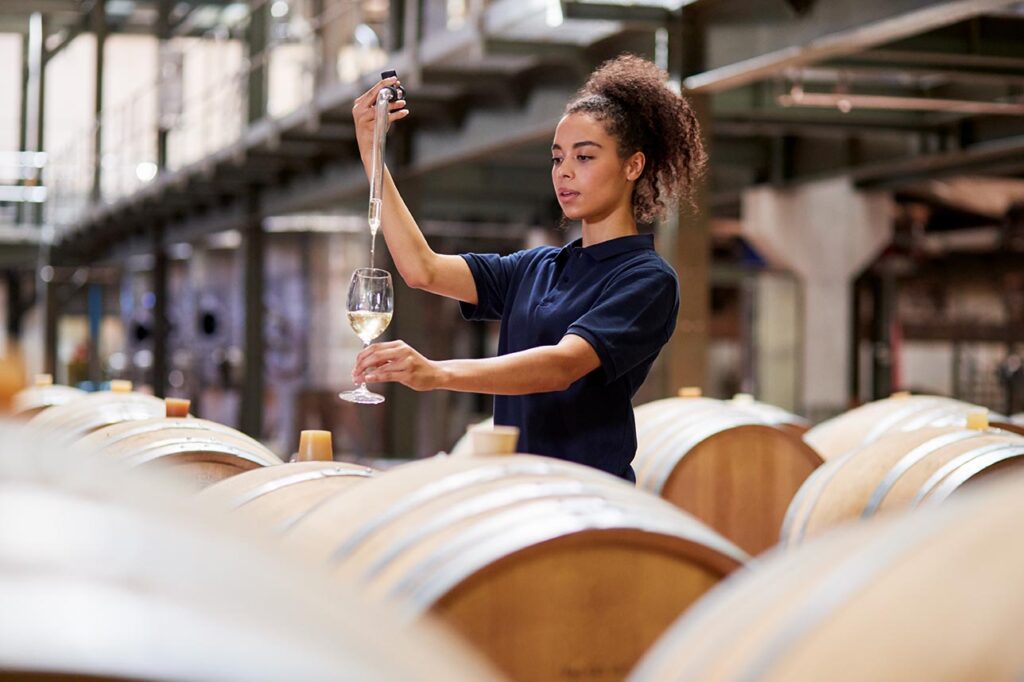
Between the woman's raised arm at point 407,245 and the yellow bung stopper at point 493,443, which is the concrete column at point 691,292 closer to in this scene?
the woman's raised arm at point 407,245

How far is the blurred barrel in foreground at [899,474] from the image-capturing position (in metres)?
3.35

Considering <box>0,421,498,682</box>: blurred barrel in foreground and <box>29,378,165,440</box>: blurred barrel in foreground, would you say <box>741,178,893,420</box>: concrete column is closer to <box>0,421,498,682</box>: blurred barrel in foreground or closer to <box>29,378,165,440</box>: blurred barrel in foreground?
<box>29,378,165,440</box>: blurred barrel in foreground

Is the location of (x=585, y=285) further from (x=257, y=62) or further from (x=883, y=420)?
(x=257, y=62)

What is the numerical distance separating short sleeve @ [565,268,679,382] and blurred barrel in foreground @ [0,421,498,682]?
1.60 metres

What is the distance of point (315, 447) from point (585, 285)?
654 mm

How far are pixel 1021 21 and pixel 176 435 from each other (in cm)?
623

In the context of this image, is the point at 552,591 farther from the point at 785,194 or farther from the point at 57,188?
the point at 57,188

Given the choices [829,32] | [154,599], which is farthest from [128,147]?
[154,599]

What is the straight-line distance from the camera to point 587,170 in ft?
9.84

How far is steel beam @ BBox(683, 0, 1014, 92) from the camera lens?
618cm

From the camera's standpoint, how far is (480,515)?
6.06ft

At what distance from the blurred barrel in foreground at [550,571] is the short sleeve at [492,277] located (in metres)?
1.41

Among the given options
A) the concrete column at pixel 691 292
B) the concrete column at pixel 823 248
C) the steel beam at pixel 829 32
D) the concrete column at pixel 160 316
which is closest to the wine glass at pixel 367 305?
the steel beam at pixel 829 32

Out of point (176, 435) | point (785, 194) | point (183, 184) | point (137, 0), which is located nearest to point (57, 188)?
point (137, 0)
